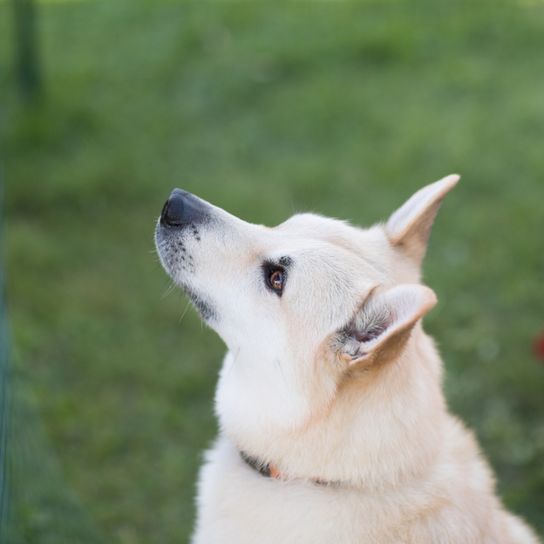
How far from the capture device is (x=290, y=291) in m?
2.94

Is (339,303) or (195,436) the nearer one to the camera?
(339,303)

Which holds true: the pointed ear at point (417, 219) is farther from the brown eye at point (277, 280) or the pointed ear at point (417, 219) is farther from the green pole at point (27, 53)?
the green pole at point (27, 53)

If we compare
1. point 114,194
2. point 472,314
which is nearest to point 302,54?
point 114,194

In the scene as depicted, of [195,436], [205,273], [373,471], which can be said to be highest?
[205,273]

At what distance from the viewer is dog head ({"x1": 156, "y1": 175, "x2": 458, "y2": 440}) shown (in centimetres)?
282

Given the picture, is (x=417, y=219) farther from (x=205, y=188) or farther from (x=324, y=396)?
(x=205, y=188)

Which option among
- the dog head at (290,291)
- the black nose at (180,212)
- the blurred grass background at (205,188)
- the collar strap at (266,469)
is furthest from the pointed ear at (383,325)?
the blurred grass background at (205,188)

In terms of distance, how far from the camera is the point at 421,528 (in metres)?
2.80

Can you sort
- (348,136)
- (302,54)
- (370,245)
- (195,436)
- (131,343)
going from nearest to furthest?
1. (370,245)
2. (195,436)
3. (131,343)
4. (348,136)
5. (302,54)

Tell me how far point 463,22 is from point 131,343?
196 inches

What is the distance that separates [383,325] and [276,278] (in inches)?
19.1

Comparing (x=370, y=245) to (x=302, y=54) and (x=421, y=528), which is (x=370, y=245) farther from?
(x=302, y=54)

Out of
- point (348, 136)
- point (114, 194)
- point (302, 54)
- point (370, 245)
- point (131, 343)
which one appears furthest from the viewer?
point (302, 54)

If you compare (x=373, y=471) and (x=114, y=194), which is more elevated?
(x=373, y=471)
